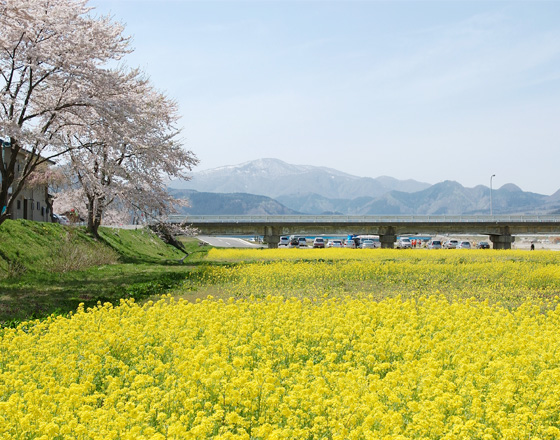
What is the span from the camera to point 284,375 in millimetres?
6543

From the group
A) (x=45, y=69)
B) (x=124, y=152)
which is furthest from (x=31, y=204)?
(x=45, y=69)

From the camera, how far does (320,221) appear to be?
7269 centimetres

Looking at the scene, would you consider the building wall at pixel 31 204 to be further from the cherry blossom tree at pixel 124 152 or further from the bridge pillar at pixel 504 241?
the bridge pillar at pixel 504 241

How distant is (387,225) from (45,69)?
2127 inches

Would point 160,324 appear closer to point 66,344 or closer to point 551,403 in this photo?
point 66,344

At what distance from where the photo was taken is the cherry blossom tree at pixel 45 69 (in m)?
21.7

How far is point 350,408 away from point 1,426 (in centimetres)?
341

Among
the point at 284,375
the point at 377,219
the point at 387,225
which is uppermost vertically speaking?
the point at 377,219

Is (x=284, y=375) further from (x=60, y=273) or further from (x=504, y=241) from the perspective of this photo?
(x=504, y=241)

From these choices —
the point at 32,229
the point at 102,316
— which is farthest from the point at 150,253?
the point at 102,316

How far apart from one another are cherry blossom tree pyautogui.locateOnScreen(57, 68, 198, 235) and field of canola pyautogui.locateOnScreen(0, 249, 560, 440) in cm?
1460

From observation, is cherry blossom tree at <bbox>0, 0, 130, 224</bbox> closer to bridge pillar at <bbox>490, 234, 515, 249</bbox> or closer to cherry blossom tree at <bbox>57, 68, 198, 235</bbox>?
cherry blossom tree at <bbox>57, 68, 198, 235</bbox>

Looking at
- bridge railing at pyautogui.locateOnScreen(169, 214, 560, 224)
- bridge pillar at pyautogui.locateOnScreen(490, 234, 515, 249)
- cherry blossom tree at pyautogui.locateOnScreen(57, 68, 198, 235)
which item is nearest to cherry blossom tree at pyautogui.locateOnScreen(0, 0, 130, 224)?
cherry blossom tree at pyautogui.locateOnScreen(57, 68, 198, 235)

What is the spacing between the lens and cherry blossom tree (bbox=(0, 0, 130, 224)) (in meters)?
21.7
